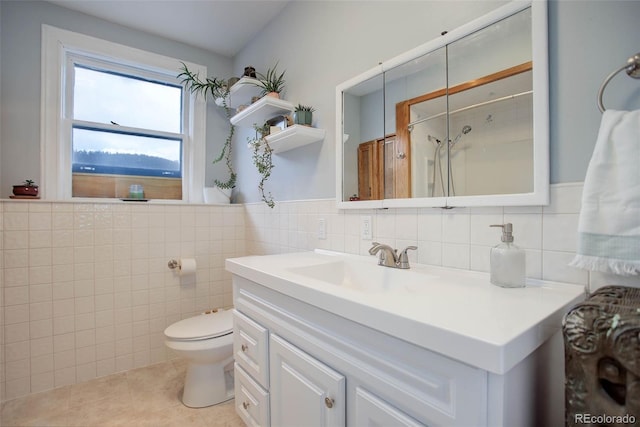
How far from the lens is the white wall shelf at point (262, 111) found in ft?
6.23

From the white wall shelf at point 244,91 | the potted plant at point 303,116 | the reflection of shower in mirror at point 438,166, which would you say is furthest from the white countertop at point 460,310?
the white wall shelf at point 244,91

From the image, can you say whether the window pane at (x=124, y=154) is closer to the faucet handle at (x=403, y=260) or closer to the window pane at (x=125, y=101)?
the window pane at (x=125, y=101)

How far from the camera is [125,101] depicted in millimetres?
2396

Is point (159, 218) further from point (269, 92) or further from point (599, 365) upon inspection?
point (599, 365)

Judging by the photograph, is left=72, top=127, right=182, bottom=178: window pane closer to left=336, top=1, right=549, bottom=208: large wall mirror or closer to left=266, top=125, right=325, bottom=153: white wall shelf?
left=266, top=125, right=325, bottom=153: white wall shelf

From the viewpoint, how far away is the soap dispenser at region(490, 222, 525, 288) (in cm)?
86

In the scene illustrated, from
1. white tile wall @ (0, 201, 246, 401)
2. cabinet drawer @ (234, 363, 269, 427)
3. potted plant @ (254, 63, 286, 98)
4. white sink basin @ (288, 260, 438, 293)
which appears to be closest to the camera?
white sink basin @ (288, 260, 438, 293)

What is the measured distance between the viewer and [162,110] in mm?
2549

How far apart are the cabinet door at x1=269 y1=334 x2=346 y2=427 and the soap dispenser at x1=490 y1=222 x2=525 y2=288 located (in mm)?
559

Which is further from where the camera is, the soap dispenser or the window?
the window

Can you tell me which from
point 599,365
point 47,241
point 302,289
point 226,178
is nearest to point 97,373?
point 47,241

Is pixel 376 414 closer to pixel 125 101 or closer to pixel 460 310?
pixel 460 310

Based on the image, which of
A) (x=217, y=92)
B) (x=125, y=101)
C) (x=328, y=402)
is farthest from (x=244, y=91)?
(x=328, y=402)

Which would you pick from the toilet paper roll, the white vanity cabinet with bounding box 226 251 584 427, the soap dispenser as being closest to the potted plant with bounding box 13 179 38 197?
the toilet paper roll
